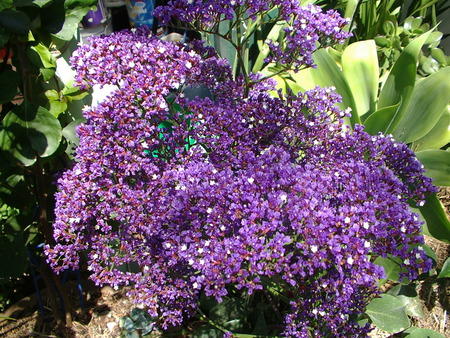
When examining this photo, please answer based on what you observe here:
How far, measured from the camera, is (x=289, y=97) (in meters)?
1.53

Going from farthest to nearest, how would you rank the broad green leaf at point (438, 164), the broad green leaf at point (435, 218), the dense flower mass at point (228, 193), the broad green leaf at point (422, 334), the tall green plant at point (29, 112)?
the broad green leaf at point (438, 164)
the broad green leaf at point (435, 218)
the broad green leaf at point (422, 334)
the tall green plant at point (29, 112)
the dense flower mass at point (228, 193)

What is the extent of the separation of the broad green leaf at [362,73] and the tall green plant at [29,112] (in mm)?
1309

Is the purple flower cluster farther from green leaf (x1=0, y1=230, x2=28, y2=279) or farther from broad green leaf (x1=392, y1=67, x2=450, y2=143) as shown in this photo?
green leaf (x1=0, y1=230, x2=28, y2=279)

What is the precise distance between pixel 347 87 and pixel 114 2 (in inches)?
65.8

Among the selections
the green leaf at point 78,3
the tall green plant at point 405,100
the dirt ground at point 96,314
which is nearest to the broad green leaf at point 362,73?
the tall green plant at point 405,100

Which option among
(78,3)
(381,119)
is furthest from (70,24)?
(381,119)

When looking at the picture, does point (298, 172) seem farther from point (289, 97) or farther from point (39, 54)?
point (39, 54)

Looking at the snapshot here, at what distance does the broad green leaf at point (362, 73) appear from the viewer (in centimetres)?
222

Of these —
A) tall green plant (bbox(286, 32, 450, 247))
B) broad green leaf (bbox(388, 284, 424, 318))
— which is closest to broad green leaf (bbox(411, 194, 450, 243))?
tall green plant (bbox(286, 32, 450, 247))

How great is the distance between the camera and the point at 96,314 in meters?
2.02

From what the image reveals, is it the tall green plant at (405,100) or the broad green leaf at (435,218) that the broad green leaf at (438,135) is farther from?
the broad green leaf at (435,218)

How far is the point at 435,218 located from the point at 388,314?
573 millimetres

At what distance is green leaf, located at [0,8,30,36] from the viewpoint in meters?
1.29

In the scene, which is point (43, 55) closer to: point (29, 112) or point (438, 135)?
point (29, 112)
